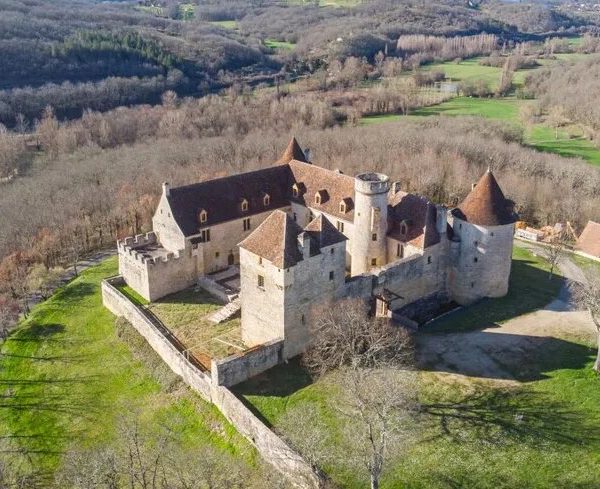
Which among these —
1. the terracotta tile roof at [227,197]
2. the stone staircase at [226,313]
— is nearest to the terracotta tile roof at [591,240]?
the terracotta tile roof at [227,197]

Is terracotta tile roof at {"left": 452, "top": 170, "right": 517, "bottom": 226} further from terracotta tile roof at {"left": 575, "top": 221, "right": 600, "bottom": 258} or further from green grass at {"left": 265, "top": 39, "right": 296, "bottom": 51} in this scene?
green grass at {"left": 265, "top": 39, "right": 296, "bottom": 51}

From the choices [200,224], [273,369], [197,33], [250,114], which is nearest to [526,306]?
[273,369]

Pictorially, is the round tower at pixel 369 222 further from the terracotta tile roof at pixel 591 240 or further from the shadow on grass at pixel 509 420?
the terracotta tile roof at pixel 591 240

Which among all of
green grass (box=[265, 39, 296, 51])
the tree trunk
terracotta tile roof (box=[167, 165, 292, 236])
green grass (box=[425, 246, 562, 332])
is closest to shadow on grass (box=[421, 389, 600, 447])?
the tree trunk

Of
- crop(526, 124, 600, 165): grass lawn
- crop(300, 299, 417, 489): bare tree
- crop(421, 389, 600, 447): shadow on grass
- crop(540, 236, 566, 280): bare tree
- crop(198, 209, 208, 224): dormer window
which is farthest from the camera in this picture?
crop(526, 124, 600, 165): grass lawn

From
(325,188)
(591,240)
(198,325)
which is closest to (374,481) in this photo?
(198,325)

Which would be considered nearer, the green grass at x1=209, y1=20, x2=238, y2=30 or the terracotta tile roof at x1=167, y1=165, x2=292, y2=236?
the terracotta tile roof at x1=167, y1=165, x2=292, y2=236

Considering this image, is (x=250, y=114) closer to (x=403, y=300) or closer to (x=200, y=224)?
(x=200, y=224)
